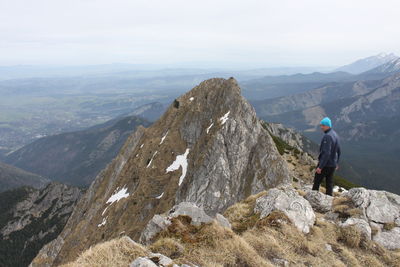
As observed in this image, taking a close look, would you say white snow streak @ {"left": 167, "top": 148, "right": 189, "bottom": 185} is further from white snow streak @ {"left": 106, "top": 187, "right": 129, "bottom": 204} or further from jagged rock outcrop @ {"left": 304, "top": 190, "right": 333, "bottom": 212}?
jagged rock outcrop @ {"left": 304, "top": 190, "right": 333, "bottom": 212}

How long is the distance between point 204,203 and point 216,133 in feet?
53.3

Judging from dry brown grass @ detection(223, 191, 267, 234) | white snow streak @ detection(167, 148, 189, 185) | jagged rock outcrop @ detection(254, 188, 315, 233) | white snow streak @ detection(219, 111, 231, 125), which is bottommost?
white snow streak @ detection(167, 148, 189, 185)

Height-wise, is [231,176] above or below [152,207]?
above

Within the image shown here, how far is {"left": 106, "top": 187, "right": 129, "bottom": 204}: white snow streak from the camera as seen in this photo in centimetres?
6703

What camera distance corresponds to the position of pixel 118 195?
69312 millimetres

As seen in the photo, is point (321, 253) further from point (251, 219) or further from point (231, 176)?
point (231, 176)

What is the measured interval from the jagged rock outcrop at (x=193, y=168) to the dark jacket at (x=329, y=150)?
37.9 meters

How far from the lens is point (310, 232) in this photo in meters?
15.0

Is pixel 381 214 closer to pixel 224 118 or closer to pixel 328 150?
pixel 328 150

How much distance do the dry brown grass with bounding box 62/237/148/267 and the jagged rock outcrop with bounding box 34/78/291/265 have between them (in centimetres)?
4120

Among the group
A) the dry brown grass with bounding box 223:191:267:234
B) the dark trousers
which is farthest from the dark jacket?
the dry brown grass with bounding box 223:191:267:234

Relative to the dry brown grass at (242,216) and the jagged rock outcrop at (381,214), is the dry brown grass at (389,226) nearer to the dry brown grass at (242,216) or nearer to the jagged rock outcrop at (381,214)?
the jagged rock outcrop at (381,214)

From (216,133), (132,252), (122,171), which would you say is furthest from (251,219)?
(122,171)

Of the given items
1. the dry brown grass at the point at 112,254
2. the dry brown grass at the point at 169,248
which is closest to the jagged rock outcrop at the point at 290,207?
the dry brown grass at the point at 169,248
